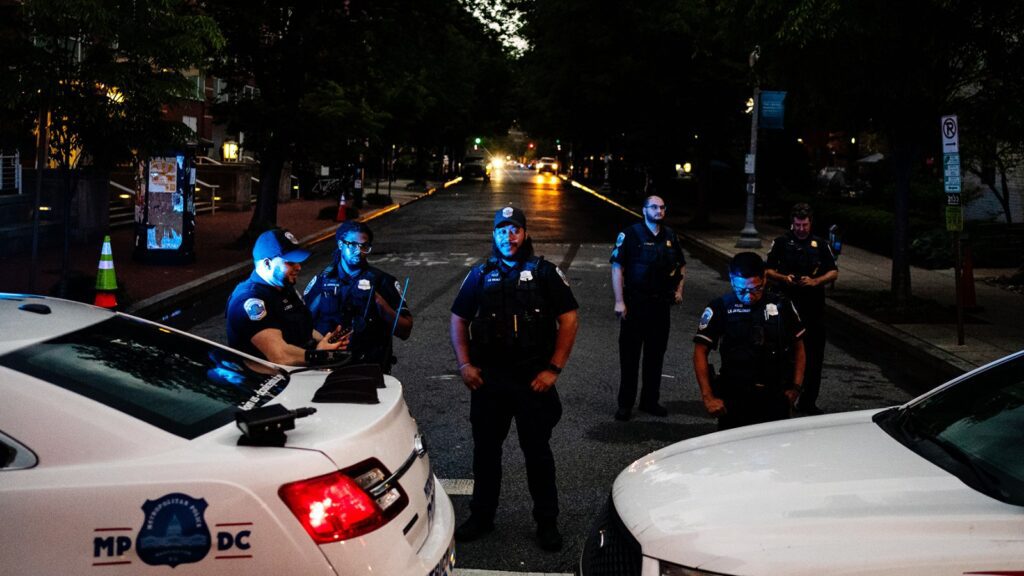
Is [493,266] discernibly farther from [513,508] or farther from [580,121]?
[580,121]

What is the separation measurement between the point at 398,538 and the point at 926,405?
2260 mm

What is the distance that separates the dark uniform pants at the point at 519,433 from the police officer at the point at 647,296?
9.15 ft

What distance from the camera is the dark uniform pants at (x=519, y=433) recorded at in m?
5.40

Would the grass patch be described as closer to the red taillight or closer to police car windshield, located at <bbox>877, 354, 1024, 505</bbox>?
police car windshield, located at <bbox>877, 354, 1024, 505</bbox>

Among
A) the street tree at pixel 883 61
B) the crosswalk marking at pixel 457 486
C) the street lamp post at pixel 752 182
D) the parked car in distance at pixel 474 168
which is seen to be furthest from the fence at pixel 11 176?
the parked car in distance at pixel 474 168

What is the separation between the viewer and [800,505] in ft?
10.7

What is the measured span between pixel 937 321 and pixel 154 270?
40.0ft

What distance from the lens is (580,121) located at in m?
40.4

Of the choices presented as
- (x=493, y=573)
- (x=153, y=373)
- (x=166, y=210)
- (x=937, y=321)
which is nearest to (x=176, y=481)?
(x=153, y=373)

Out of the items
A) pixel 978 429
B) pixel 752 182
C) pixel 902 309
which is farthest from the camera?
pixel 752 182

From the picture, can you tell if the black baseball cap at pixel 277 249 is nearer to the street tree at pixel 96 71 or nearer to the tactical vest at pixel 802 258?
the tactical vest at pixel 802 258

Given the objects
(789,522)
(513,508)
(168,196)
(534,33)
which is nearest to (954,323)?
(513,508)

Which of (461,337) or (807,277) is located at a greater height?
(807,277)

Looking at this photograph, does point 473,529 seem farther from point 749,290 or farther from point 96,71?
point 96,71
